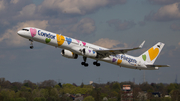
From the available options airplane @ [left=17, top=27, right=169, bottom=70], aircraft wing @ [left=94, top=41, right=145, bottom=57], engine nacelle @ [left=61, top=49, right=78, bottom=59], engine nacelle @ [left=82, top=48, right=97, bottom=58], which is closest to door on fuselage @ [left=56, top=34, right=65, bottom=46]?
airplane @ [left=17, top=27, right=169, bottom=70]

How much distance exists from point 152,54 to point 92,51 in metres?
19.1

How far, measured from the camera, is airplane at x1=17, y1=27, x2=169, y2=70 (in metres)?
47.3

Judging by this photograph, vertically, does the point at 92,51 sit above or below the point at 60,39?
below

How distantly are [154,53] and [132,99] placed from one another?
45.9 meters

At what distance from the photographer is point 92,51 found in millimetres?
51719

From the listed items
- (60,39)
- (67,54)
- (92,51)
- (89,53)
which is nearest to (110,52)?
(92,51)

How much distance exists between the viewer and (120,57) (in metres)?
56.6

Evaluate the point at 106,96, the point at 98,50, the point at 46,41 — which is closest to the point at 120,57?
the point at 98,50

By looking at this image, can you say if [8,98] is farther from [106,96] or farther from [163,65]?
[163,65]

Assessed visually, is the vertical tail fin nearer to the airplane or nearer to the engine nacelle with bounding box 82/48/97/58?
the airplane

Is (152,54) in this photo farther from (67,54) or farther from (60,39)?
(60,39)

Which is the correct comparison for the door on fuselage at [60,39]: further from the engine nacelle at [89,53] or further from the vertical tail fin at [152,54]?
the vertical tail fin at [152,54]

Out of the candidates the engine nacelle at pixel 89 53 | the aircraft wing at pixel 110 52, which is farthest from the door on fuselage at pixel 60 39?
the aircraft wing at pixel 110 52

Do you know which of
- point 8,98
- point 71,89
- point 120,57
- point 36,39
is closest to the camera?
point 36,39
